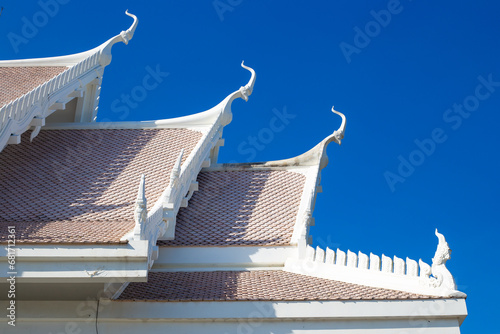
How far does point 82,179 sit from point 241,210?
2363 millimetres

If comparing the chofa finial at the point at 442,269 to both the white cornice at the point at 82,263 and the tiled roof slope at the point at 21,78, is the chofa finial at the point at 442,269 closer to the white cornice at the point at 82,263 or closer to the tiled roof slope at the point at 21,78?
the white cornice at the point at 82,263

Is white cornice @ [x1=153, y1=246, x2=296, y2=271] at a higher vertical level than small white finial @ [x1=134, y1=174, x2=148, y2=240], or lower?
higher

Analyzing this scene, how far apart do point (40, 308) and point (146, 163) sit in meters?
3.54

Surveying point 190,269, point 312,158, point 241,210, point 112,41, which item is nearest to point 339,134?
point 312,158

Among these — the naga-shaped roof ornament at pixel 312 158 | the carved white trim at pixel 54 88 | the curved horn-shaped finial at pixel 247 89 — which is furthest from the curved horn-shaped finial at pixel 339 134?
the carved white trim at pixel 54 88

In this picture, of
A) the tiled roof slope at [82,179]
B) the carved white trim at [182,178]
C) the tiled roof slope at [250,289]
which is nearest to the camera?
the tiled roof slope at [250,289]

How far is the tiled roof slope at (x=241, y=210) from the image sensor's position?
30.9 feet

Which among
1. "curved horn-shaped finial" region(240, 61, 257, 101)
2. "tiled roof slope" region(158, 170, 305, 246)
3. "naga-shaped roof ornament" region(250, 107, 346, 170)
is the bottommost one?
"tiled roof slope" region(158, 170, 305, 246)

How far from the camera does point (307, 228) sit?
923 centimetres

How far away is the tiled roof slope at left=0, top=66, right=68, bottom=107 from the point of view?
1154cm

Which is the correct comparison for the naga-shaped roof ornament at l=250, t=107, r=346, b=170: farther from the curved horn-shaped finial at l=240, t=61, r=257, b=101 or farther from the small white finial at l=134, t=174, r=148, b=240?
the small white finial at l=134, t=174, r=148, b=240

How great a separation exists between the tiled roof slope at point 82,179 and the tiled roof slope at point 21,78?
81cm

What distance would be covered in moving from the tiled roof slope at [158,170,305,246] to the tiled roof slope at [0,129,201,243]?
749mm

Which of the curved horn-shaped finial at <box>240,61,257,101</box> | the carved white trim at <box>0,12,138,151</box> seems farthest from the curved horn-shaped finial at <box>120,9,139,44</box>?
the curved horn-shaped finial at <box>240,61,257,101</box>
